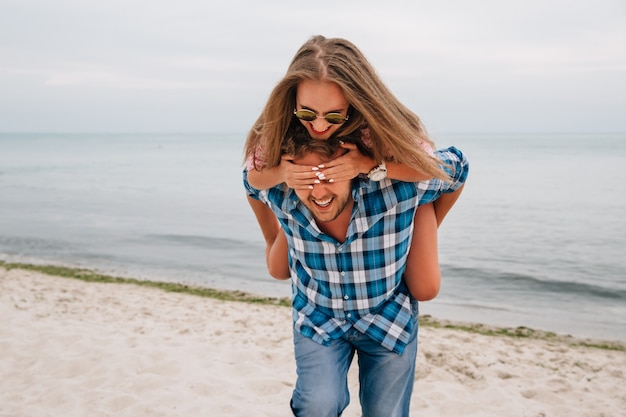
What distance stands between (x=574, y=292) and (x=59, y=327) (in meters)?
8.27

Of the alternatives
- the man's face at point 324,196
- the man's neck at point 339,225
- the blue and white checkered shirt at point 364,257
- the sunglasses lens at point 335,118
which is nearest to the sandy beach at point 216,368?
the blue and white checkered shirt at point 364,257

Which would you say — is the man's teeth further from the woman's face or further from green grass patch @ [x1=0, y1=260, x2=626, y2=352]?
green grass patch @ [x1=0, y1=260, x2=626, y2=352]

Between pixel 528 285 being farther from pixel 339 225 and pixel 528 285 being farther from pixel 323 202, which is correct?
pixel 323 202

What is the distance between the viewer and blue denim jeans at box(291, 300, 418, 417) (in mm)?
2248

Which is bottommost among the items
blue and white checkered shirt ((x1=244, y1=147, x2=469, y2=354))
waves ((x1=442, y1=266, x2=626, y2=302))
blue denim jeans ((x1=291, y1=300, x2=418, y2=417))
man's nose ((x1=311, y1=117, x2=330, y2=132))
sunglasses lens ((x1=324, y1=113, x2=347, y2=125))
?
waves ((x1=442, y1=266, x2=626, y2=302))

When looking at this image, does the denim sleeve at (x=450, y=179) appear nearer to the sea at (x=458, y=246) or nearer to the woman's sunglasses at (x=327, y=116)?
the woman's sunglasses at (x=327, y=116)

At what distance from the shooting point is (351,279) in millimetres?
2307

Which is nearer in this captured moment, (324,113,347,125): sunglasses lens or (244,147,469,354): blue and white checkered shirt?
(324,113,347,125): sunglasses lens

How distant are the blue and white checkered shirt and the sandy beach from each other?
229 cm

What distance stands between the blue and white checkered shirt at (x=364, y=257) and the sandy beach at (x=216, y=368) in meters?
2.29

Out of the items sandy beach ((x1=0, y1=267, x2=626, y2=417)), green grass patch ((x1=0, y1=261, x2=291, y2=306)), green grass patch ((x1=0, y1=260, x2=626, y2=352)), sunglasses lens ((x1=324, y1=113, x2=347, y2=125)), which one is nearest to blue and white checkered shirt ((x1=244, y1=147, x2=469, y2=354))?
sunglasses lens ((x1=324, y1=113, x2=347, y2=125))

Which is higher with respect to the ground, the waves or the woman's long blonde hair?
the woman's long blonde hair

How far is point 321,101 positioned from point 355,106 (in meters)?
0.13

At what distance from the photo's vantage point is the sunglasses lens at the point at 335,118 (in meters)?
2.15
